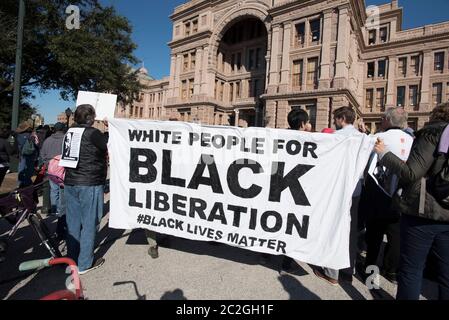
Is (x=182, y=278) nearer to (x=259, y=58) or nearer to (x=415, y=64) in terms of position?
(x=259, y=58)

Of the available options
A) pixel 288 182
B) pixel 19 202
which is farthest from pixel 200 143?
pixel 19 202

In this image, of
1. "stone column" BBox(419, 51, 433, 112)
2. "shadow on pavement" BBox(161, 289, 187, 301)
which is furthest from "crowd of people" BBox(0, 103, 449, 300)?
"stone column" BBox(419, 51, 433, 112)

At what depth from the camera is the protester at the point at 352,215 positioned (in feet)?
10.4

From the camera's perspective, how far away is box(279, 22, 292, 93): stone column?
92.1 ft

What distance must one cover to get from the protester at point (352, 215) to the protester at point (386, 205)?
305 millimetres

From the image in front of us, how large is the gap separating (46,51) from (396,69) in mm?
40141

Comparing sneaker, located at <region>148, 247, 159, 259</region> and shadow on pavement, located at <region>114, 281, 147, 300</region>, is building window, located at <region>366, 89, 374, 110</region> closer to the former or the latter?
sneaker, located at <region>148, 247, 159, 259</region>

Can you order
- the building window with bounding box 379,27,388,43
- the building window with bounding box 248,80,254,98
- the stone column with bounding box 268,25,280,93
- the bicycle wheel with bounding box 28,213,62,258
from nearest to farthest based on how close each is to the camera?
the bicycle wheel with bounding box 28,213,62,258 < the stone column with bounding box 268,25,280,93 < the building window with bounding box 248,80,254,98 < the building window with bounding box 379,27,388,43

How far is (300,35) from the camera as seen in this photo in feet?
92.1

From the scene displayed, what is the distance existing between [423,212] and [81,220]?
149 inches

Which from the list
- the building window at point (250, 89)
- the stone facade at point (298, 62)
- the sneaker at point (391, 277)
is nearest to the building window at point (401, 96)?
the stone facade at point (298, 62)

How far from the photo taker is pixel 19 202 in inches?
127

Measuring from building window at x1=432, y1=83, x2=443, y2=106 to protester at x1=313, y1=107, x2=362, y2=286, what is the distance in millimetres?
38675
